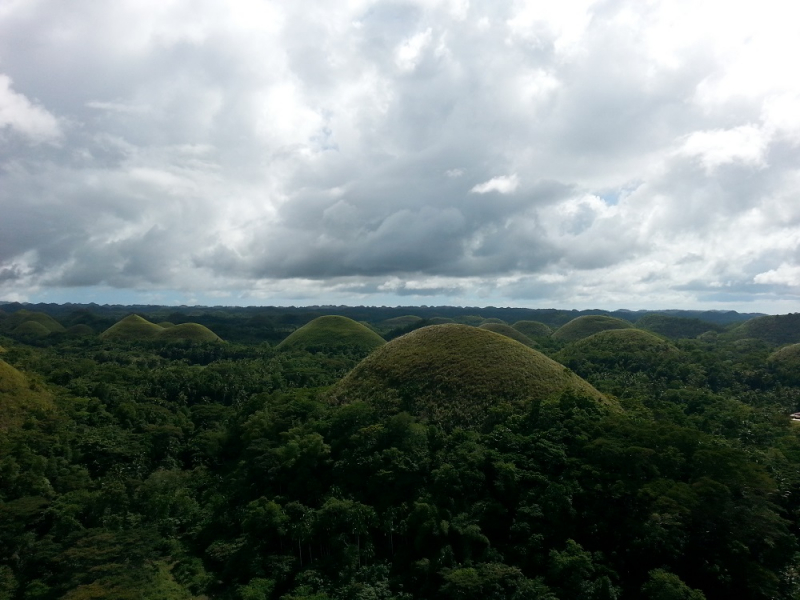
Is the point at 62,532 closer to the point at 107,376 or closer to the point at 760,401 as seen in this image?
the point at 107,376

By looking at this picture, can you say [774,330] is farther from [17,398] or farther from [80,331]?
[80,331]

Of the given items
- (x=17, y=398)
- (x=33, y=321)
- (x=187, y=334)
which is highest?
(x=33, y=321)

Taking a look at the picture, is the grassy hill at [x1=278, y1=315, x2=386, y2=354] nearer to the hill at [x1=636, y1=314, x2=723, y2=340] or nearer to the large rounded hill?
the large rounded hill

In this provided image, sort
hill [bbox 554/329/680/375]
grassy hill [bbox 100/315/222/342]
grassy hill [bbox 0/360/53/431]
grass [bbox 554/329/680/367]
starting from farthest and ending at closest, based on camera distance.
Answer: grassy hill [bbox 100/315/222/342] < grass [bbox 554/329/680/367] < hill [bbox 554/329/680/375] < grassy hill [bbox 0/360/53/431]

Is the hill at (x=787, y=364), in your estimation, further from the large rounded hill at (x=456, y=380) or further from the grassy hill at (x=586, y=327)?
the grassy hill at (x=586, y=327)

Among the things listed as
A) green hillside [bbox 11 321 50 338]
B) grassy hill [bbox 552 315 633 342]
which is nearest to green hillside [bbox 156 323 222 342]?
green hillside [bbox 11 321 50 338]

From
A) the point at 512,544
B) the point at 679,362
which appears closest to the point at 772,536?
the point at 512,544

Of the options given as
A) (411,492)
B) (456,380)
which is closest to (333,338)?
(456,380)
